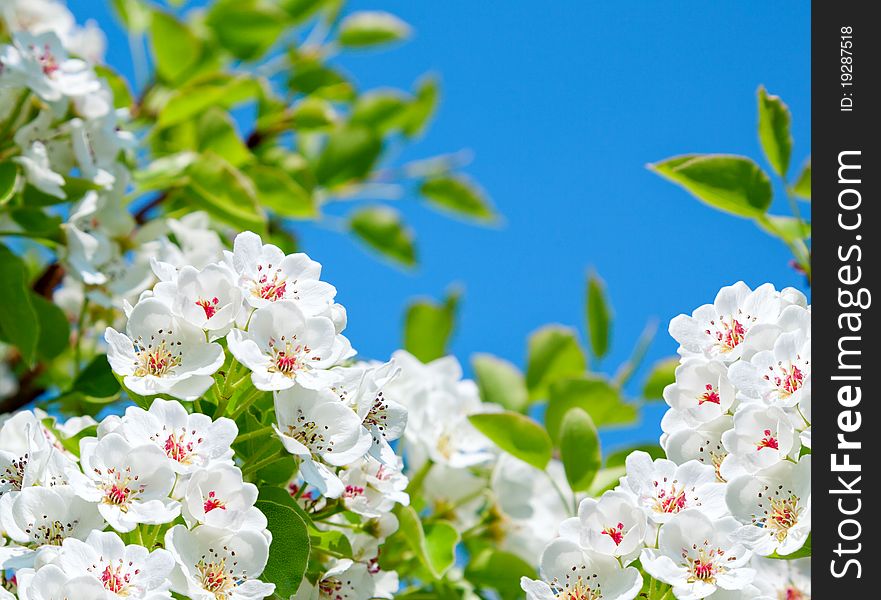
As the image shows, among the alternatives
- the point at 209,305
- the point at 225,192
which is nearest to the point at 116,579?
the point at 209,305

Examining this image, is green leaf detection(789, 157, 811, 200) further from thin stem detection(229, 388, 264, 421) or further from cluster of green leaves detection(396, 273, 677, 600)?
thin stem detection(229, 388, 264, 421)

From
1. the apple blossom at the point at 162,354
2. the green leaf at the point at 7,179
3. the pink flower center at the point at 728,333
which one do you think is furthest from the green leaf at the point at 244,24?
the pink flower center at the point at 728,333

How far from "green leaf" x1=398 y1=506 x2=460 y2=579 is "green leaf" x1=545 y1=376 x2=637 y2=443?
1.16 ft

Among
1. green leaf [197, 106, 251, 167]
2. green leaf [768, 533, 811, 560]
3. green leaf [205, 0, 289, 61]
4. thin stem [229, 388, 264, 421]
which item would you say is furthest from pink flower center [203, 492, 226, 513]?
green leaf [205, 0, 289, 61]

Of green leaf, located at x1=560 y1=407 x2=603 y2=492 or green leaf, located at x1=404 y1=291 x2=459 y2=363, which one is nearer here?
green leaf, located at x1=560 y1=407 x2=603 y2=492

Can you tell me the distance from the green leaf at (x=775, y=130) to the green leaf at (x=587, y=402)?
0.46 m

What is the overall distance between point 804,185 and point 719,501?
595mm

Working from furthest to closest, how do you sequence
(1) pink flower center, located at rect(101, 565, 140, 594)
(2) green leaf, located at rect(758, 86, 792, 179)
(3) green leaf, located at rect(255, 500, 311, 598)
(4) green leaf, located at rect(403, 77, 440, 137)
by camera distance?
(4) green leaf, located at rect(403, 77, 440, 137) → (2) green leaf, located at rect(758, 86, 792, 179) → (3) green leaf, located at rect(255, 500, 311, 598) → (1) pink flower center, located at rect(101, 565, 140, 594)

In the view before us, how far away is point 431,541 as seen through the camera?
142 centimetres

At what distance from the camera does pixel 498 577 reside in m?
1.55

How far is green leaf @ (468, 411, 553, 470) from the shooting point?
4.67ft
